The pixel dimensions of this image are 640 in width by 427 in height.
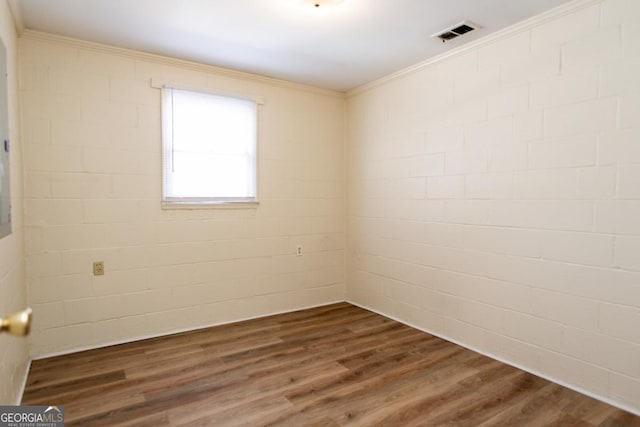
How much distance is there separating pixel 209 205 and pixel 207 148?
541mm

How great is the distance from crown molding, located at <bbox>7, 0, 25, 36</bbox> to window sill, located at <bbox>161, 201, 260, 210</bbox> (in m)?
1.59

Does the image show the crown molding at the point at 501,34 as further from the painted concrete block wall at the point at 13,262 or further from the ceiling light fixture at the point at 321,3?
the painted concrete block wall at the point at 13,262

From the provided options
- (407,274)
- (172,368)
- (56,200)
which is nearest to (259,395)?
(172,368)

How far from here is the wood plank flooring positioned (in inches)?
82.5

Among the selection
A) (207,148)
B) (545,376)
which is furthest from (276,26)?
(545,376)

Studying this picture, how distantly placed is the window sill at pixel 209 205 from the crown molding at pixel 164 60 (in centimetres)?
124

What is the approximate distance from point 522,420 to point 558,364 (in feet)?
2.10

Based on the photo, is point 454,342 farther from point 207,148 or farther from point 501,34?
point 207,148

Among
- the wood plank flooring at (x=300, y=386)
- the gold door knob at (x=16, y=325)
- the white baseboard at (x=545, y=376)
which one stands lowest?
the wood plank flooring at (x=300, y=386)

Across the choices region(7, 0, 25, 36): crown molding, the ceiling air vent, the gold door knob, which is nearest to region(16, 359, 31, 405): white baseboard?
the gold door knob

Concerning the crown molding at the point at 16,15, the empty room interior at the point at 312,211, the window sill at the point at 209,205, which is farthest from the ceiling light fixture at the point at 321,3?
the window sill at the point at 209,205

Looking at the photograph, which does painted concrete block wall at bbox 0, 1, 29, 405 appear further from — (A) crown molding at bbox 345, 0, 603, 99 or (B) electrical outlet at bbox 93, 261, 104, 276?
(A) crown molding at bbox 345, 0, 603, 99

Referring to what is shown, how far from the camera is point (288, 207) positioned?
4008 mm

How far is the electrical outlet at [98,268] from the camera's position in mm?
3023
